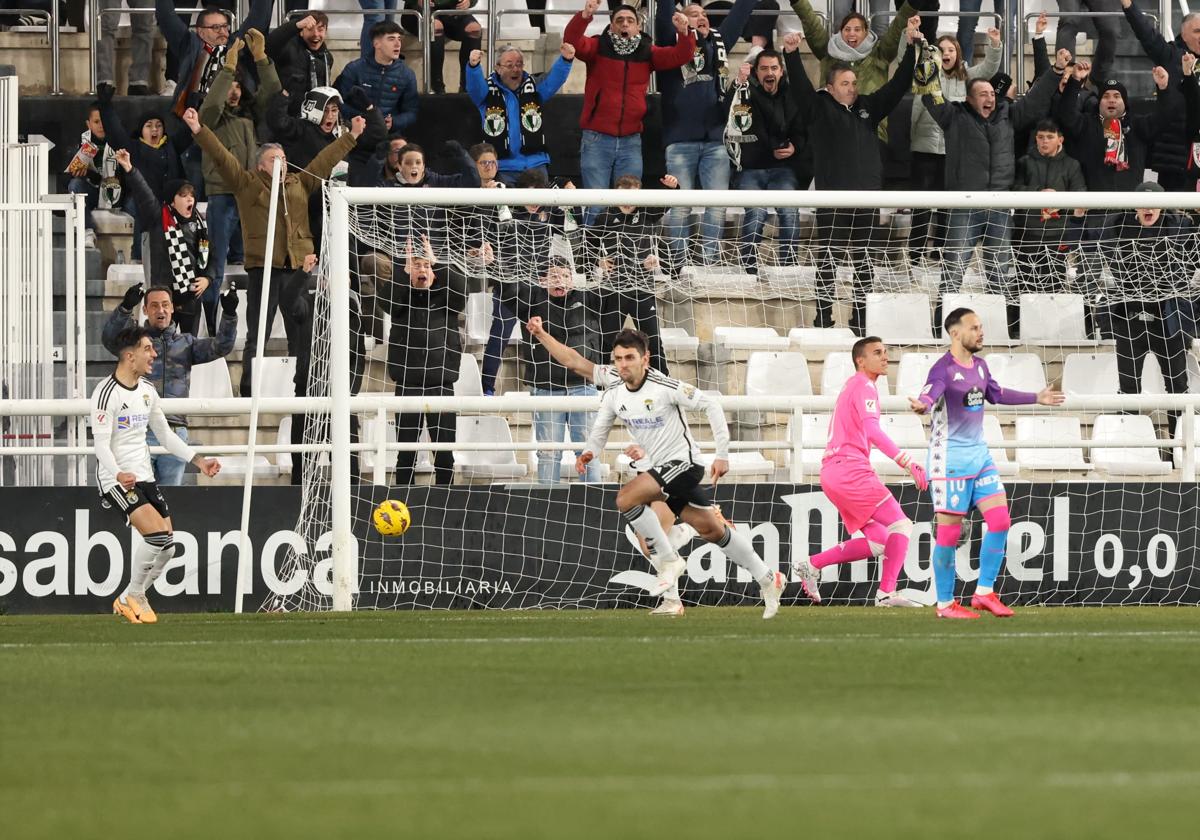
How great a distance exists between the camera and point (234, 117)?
639 inches

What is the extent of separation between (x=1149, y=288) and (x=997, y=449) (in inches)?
68.6

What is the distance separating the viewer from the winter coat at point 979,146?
16297 millimetres

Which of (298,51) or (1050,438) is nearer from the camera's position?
(1050,438)

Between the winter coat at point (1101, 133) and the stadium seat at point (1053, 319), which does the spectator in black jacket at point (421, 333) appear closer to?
the stadium seat at point (1053, 319)

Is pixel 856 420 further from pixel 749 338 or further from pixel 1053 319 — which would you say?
pixel 1053 319

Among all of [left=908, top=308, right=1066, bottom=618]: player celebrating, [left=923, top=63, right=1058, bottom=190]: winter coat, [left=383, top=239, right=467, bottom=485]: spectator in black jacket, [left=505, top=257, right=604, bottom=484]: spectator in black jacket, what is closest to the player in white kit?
[left=908, top=308, right=1066, bottom=618]: player celebrating

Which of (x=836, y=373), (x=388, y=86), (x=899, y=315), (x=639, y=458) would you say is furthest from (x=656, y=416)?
(x=388, y=86)

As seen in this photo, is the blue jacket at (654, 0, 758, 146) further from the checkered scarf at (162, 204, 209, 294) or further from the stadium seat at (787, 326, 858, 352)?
the checkered scarf at (162, 204, 209, 294)

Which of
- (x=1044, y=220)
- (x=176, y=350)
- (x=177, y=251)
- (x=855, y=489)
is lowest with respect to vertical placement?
(x=855, y=489)

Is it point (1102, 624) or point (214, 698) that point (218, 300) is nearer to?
point (1102, 624)

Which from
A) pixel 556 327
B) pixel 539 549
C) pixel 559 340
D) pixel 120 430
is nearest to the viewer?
pixel 120 430

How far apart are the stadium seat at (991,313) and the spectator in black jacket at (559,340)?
9.62ft

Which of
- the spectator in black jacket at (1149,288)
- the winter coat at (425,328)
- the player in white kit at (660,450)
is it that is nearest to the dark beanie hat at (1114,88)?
the spectator in black jacket at (1149,288)

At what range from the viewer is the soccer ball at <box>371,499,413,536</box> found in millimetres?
12695
